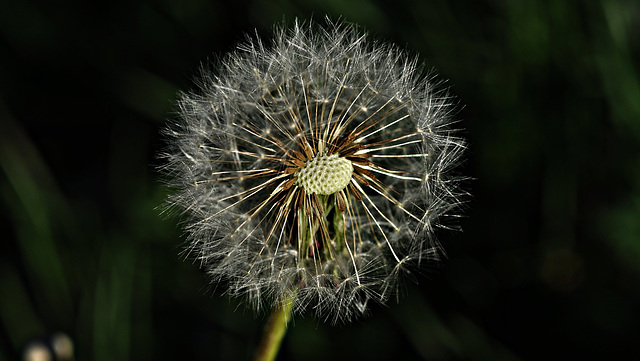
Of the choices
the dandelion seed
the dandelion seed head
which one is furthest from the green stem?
the dandelion seed head

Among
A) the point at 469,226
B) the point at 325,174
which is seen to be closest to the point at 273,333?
the point at 325,174

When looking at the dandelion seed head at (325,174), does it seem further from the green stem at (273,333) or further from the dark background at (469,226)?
the dark background at (469,226)

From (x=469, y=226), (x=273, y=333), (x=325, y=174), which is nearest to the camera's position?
(x=273, y=333)

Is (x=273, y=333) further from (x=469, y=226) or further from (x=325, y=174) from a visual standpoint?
(x=469, y=226)

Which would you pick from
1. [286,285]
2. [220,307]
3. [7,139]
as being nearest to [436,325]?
[220,307]

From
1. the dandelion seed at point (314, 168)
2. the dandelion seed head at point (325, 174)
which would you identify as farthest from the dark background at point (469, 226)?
the dandelion seed head at point (325, 174)

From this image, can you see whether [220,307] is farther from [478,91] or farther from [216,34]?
[478,91]
